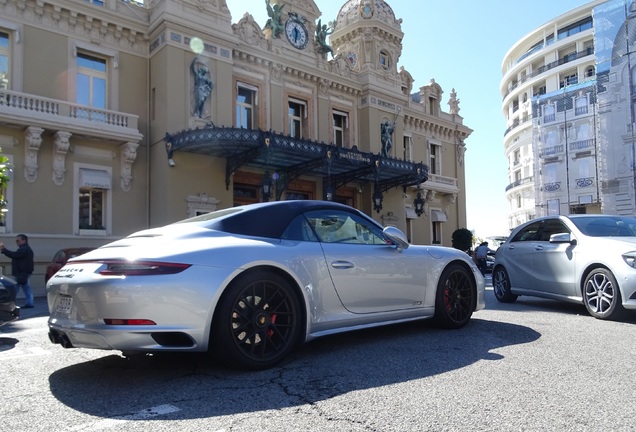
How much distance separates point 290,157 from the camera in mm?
19625

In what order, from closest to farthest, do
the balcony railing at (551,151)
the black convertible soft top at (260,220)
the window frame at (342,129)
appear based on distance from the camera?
the black convertible soft top at (260,220), the window frame at (342,129), the balcony railing at (551,151)

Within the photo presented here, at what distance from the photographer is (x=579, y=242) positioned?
701 cm

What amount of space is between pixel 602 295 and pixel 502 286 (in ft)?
8.01

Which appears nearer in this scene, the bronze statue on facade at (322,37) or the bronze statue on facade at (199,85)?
the bronze statue on facade at (199,85)

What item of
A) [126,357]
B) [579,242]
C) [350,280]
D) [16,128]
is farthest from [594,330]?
[16,128]

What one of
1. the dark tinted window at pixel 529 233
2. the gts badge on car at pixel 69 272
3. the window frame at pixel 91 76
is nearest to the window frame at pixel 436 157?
the window frame at pixel 91 76

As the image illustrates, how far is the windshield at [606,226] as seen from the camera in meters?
7.11

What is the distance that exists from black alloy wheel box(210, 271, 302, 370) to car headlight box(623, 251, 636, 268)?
446 cm

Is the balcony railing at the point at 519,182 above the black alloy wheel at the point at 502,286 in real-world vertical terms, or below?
above

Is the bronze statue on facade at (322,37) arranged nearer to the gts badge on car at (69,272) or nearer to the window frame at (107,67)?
the window frame at (107,67)

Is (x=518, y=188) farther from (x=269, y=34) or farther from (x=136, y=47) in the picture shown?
(x=136, y=47)

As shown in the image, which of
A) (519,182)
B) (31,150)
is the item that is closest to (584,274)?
(31,150)

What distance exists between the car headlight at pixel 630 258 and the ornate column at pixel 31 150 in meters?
16.2

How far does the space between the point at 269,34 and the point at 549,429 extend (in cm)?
2227
